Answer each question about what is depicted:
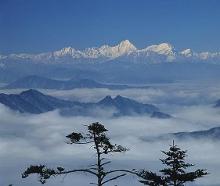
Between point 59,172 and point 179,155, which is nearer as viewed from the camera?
point 59,172

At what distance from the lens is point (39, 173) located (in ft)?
125

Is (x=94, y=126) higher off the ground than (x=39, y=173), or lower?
higher

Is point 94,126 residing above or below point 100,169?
above

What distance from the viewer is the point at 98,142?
125 ft

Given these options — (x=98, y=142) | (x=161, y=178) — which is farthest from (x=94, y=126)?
(x=161, y=178)

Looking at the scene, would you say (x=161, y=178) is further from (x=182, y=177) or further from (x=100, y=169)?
(x=100, y=169)

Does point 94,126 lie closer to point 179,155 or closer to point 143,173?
point 143,173

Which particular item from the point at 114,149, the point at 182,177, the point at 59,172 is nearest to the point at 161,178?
the point at 182,177

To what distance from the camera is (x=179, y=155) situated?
135 ft

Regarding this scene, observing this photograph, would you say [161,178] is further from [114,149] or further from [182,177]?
[114,149]

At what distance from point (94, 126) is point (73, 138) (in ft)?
5.73

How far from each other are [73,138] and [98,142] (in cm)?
170

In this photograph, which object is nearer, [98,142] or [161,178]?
[98,142]

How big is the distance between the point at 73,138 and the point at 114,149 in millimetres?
2867
